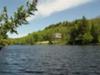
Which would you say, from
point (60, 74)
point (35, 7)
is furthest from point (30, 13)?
point (60, 74)

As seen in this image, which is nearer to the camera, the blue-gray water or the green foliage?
the green foliage

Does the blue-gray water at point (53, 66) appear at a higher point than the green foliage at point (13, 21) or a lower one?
lower

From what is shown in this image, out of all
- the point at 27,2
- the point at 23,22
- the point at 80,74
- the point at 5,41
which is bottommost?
the point at 80,74

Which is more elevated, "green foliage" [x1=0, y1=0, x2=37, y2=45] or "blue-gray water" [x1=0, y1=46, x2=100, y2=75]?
"green foliage" [x1=0, y1=0, x2=37, y2=45]

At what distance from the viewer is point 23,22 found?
6375 mm

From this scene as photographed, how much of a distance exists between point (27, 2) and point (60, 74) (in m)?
46.3

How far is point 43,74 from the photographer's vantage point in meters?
53.2

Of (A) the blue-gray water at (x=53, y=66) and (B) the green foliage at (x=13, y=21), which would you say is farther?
(A) the blue-gray water at (x=53, y=66)

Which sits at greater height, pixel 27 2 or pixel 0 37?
pixel 27 2

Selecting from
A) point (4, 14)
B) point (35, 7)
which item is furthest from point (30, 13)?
point (4, 14)

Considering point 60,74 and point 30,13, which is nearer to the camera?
point 30,13

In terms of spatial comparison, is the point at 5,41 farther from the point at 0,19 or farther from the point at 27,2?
the point at 27,2

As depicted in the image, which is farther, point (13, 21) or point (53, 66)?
point (53, 66)

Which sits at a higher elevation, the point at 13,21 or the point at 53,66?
the point at 13,21
